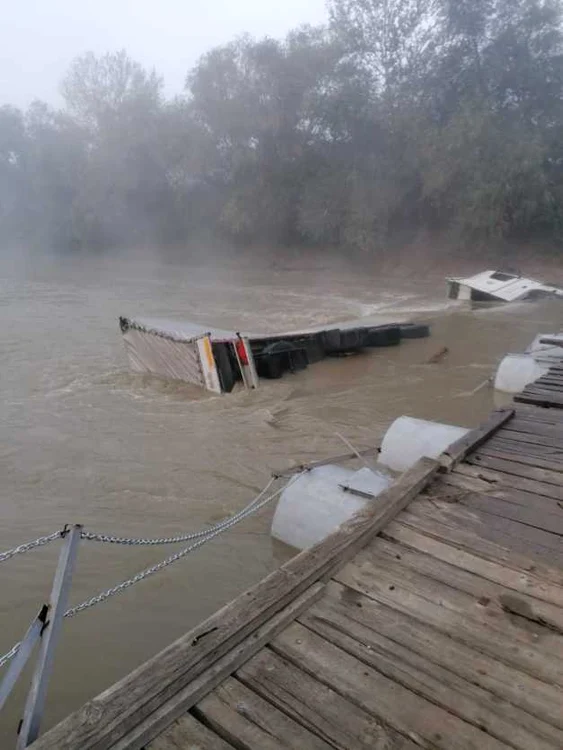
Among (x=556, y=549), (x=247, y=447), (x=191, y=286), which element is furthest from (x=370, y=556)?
(x=191, y=286)

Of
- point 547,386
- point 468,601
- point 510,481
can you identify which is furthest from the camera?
point 547,386

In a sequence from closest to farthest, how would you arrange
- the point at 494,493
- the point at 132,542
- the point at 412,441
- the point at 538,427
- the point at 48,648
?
the point at 48,648
the point at 132,542
the point at 494,493
the point at 538,427
the point at 412,441

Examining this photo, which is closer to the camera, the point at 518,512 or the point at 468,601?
the point at 468,601

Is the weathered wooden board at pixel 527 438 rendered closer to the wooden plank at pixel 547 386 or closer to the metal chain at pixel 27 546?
the wooden plank at pixel 547 386

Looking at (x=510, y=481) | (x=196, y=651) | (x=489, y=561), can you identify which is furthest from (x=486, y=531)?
(x=196, y=651)

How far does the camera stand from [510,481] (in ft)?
13.2

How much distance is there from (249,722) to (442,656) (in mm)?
815

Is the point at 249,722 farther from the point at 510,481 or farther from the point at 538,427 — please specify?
the point at 538,427

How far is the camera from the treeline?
83.5 feet

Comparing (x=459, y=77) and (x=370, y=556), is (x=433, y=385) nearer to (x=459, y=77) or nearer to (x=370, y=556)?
(x=370, y=556)

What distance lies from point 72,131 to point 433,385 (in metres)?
42.5

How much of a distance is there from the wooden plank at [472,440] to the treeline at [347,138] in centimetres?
2184

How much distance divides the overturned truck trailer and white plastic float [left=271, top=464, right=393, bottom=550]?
5.30m

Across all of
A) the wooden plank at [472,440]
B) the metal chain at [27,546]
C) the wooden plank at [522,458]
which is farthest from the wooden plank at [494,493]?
the metal chain at [27,546]
